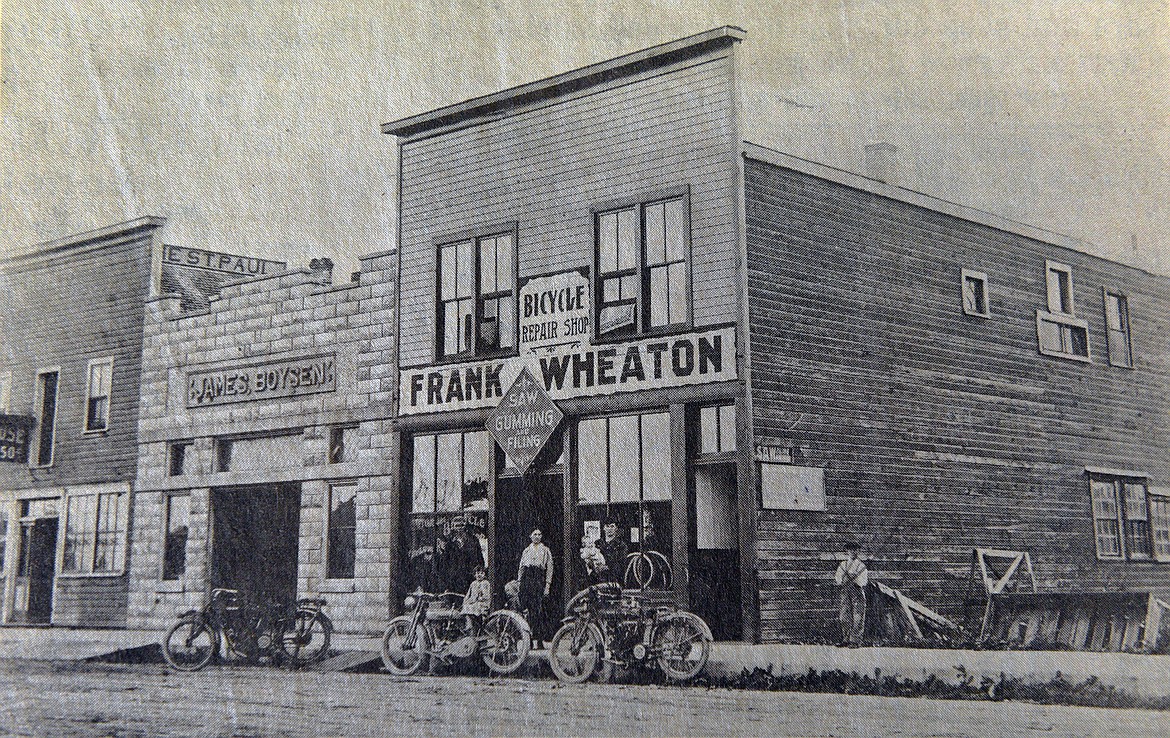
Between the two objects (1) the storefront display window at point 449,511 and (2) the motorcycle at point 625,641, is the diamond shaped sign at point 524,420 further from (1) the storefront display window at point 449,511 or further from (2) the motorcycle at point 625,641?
(2) the motorcycle at point 625,641

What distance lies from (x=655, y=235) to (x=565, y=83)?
2102mm

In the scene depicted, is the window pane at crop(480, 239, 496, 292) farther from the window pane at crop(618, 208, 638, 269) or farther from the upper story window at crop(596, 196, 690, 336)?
the window pane at crop(618, 208, 638, 269)

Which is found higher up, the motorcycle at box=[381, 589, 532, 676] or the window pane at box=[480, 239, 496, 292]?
the window pane at box=[480, 239, 496, 292]

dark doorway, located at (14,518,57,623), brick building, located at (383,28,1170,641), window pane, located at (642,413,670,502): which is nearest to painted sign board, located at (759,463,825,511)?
brick building, located at (383,28,1170,641)

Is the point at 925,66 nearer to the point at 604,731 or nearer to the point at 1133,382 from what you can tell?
the point at 1133,382

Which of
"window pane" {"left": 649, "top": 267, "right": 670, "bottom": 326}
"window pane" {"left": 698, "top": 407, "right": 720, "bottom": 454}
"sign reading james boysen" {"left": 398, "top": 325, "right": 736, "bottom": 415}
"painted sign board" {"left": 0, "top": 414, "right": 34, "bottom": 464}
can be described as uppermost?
"window pane" {"left": 649, "top": 267, "right": 670, "bottom": 326}

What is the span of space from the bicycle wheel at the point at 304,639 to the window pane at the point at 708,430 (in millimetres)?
5016

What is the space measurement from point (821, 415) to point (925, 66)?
4.42 meters

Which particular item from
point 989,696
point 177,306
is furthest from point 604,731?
point 177,306

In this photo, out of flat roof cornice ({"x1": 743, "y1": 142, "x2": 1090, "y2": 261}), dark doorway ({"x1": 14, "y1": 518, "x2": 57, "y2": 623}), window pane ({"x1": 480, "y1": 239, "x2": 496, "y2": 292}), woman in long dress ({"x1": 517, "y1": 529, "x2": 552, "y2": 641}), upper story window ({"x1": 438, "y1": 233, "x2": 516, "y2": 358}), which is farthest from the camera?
dark doorway ({"x1": 14, "y1": 518, "x2": 57, "y2": 623})

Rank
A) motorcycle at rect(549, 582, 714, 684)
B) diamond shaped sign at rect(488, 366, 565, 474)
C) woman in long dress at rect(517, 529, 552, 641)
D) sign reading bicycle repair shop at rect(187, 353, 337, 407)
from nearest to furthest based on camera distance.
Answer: motorcycle at rect(549, 582, 714, 684), woman in long dress at rect(517, 529, 552, 641), diamond shaped sign at rect(488, 366, 565, 474), sign reading bicycle repair shop at rect(187, 353, 337, 407)

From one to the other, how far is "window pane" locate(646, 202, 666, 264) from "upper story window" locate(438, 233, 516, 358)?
2019mm

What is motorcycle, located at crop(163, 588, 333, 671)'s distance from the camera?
48.1 ft

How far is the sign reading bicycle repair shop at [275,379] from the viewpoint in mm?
17219
